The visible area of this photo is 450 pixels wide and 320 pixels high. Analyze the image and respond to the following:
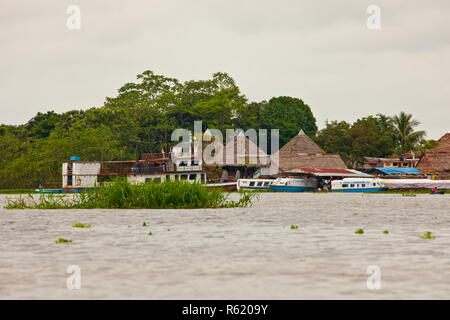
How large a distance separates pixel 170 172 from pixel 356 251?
6014cm

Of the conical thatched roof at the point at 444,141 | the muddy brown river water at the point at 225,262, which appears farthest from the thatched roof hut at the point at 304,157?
the muddy brown river water at the point at 225,262

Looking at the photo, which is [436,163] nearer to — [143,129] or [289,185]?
[289,185]

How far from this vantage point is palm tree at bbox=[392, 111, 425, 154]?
99750mm

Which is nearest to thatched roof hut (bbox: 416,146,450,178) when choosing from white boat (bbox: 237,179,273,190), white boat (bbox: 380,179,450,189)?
white boat (bbox: 380,179,450,189)

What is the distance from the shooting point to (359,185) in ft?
235

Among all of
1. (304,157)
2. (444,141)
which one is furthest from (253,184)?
(444,141)

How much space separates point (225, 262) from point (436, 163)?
247ft

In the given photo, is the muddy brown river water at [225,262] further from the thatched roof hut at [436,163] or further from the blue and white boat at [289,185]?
the thatched roof hut at [436,163]

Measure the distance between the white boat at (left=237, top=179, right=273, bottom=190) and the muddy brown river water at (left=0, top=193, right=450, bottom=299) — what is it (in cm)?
5672

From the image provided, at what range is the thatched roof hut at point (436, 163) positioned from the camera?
78619 mm

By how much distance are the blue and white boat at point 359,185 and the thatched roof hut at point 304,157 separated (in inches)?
410

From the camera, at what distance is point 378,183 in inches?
2790

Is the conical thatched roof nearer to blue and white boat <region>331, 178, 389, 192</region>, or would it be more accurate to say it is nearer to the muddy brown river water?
blue and white boat <region>331, 178, 389, 192</region>

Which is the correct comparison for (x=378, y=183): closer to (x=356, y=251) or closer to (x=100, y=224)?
(x=100, y=224)
